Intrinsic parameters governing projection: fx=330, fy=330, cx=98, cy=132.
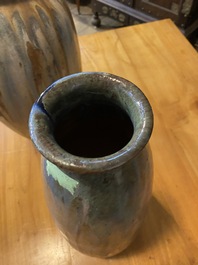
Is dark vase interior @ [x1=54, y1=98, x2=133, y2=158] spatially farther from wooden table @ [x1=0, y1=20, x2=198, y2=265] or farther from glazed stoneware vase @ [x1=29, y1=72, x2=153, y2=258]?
wooden table @ [x1=0, y1=20, x2=198, y2=265]

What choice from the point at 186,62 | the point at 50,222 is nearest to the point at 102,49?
the point at 186,62

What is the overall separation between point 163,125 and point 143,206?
25 centimetres

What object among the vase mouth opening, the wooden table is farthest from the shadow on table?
the vase mouth opening

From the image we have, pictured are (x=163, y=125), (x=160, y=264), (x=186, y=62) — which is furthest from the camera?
(x=186, y=62)

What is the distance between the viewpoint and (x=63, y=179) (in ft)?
1.05

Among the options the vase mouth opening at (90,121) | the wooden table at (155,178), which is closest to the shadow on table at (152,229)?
the wooden table at (155,178)

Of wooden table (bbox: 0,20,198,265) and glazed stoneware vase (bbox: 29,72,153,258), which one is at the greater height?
glazed stoneware vase (bbox: 29,72,153,258)

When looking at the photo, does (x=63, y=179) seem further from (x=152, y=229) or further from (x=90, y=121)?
(x=152, y=229)

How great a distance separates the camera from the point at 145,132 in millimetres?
302

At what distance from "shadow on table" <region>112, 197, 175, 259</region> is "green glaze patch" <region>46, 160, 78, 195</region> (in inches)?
7.4

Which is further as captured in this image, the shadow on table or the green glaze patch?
the shadow on table

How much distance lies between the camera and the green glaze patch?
1.03ft

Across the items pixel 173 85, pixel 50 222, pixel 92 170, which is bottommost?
pixel 50 222

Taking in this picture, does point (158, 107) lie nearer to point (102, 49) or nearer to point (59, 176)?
point (102, 49)
